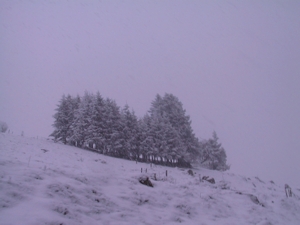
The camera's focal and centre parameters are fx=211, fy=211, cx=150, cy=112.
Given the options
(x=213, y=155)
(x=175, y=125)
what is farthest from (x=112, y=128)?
(x=213, y=155)

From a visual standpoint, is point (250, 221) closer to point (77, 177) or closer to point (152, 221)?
point (152, 221)

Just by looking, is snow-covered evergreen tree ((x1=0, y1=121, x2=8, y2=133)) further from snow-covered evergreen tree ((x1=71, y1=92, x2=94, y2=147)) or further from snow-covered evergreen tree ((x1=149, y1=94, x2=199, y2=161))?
snow-covered evergreen tree ((x1=149, y1=94, x2=199, y2=161))

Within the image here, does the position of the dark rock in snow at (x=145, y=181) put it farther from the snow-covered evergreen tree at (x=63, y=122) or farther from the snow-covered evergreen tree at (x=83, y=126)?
the snow-covered evergreen tree at (x=63, y=122)

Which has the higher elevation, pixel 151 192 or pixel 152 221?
pixel 151 192

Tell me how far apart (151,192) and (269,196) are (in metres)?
12.1

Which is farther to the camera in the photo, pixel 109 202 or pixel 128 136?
pixel 128 136

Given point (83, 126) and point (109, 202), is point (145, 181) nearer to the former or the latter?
point (109, 202)

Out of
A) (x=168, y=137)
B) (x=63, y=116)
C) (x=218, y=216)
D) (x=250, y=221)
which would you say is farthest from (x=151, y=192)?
(x=63, y=116)

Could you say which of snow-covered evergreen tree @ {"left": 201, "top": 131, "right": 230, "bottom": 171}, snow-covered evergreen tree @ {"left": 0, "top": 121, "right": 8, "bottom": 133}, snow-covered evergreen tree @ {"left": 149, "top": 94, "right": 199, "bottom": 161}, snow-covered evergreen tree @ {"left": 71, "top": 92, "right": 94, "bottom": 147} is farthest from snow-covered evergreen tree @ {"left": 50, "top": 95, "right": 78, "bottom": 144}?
snow-covered evergreen tree @ {"left": 201, "top": 131, "right": 230, "bottom": 171}

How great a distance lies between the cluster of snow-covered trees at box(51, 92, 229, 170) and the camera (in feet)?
128

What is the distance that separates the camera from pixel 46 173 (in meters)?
10.2

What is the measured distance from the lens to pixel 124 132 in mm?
40906

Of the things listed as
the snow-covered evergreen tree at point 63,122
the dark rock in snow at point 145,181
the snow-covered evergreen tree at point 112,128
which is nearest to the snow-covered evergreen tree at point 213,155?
the snow-covered evergreen tree at point 112,128

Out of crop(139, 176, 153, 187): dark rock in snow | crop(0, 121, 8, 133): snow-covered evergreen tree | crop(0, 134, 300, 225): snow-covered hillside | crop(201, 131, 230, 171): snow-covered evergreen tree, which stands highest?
crop(0, 121, 8, 133): snow-covered evergreen tree
